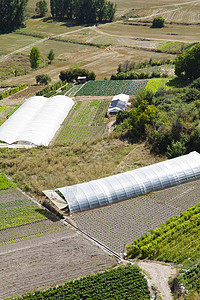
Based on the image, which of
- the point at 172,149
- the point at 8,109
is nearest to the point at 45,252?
the point at 172,149

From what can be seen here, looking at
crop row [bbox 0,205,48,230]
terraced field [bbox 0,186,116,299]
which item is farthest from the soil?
crop row [bbox 0,205,48,230]

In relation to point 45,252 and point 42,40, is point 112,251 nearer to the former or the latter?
point 45,252

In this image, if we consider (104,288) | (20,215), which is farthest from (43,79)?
(104,288)

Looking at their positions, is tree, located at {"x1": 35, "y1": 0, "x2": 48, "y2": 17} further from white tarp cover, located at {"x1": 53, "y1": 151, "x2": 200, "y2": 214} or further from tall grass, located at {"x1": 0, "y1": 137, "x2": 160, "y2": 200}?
white tarp cover, located at {"x1": 53, "y1": 151, "x2": 200, "y2": 214}

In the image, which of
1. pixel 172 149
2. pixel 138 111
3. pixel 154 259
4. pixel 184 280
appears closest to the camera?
pixel 184 280

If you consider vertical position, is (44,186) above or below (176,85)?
below

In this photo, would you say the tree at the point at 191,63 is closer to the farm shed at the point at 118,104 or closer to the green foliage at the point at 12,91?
the farm shed at the point at 118,104

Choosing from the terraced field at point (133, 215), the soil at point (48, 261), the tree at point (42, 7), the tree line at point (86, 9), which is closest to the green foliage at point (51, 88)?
the terraced field at point (133, 215)

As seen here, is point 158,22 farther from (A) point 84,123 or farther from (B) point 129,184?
(B) point 129,184

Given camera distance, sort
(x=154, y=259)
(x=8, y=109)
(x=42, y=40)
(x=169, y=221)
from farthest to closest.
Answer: (x=42, y=40), (x=8, y=109), (x=169, y=221), (x=154, y=259)
